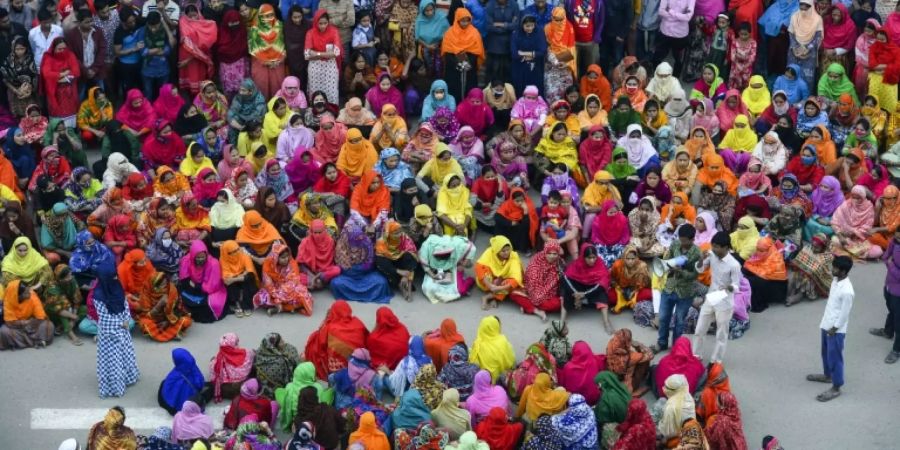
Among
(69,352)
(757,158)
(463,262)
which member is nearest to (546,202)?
(463,262)

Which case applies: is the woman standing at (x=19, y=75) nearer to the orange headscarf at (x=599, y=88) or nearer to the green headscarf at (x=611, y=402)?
the orange headscarf at (x=599, y=88)

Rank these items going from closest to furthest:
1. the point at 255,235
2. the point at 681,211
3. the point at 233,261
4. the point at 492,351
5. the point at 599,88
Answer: the point at 492,351
the point at 233,261
the point at 255,235
the point at 681,211
the point at 599,88

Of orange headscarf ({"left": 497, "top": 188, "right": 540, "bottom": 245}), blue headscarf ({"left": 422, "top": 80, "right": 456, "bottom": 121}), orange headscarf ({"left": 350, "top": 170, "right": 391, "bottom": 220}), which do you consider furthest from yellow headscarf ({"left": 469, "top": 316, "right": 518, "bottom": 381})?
blue headscarf ({"left": 422, "top": 80, "right": 456, "bottom": 121})

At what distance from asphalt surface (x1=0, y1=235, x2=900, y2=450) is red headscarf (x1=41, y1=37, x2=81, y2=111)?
3.57 m

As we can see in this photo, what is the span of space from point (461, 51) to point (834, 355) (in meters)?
5.98

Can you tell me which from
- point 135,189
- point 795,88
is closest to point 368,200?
point 135,189

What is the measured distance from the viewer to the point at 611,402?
573 inches

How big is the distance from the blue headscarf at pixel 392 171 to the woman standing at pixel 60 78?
3.44 meters

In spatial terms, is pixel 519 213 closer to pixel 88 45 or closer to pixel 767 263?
pixel 767 263

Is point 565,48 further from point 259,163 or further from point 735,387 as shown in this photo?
point 735,387

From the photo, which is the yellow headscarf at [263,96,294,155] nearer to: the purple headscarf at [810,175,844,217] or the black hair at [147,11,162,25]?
the black hair at [147,11,162,25]

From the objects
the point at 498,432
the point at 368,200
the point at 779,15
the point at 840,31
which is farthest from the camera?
the point at 779,15

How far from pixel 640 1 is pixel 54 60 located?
664cm

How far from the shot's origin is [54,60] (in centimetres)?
1848
